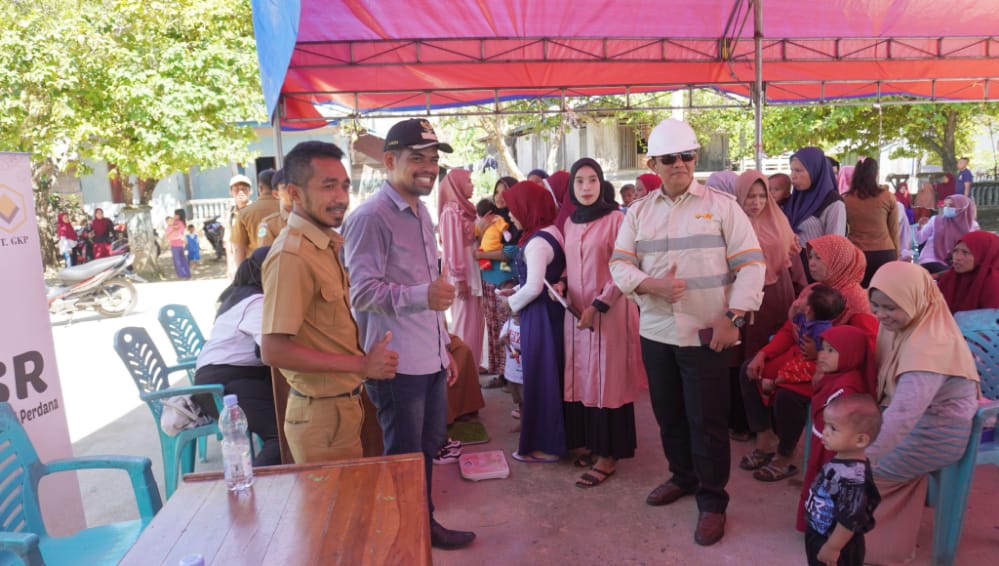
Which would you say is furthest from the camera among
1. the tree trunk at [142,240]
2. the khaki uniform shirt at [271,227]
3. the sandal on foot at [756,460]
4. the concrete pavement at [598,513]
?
the tree trunk at [142,240]

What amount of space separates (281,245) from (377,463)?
77cm

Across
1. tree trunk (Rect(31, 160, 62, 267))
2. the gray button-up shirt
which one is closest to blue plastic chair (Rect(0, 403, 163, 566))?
the gray button-up shirt

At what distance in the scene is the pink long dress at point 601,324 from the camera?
370 centimetres

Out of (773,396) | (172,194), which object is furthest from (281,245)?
(172,194)

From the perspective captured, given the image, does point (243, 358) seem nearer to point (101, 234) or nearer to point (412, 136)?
point (412, 136)

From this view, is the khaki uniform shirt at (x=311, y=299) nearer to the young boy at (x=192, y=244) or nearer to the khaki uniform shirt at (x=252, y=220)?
the khaki uniform shirt at (x=252, y=220)

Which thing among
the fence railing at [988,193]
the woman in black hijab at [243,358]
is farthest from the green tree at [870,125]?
the woman in black hijab at [243,358]

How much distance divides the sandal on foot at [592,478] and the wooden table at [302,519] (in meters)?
1.81

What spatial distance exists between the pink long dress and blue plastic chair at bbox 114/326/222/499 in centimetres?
191

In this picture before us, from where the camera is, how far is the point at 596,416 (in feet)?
12.7

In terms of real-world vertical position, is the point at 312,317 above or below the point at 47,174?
below

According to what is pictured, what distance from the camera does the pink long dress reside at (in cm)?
370

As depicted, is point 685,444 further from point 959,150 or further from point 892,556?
point 959,150

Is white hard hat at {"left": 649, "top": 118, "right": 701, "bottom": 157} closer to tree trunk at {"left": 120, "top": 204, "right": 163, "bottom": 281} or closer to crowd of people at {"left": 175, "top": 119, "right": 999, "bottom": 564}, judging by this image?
crowd of people at {"left": 175, "top": 119, "right": 999, "bottom": 564}
